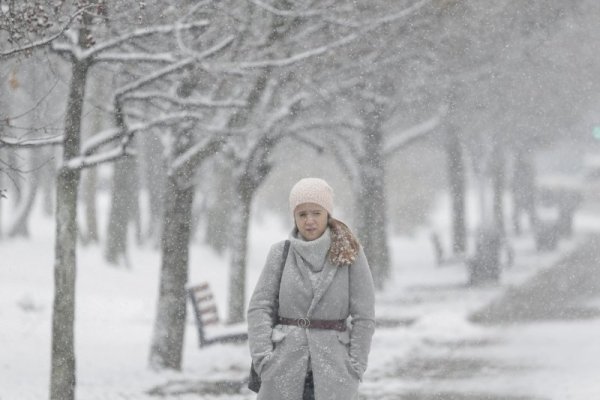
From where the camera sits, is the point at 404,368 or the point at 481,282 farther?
the point at 481,282

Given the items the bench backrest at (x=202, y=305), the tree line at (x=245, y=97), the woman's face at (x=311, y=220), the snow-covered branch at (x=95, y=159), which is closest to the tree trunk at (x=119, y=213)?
the tree line at (x=245, y=97)

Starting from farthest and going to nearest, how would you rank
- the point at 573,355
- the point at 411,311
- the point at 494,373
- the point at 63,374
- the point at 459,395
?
1. the point at 411,311
2. the point at 573,355
3. the point at 494,373
4. the point at 459,395
5. the point at 63,374

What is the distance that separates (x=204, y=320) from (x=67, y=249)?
20.8 ft

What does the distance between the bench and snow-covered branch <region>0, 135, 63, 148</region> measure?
18.5ft

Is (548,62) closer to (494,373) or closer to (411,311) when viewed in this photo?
(411,311)

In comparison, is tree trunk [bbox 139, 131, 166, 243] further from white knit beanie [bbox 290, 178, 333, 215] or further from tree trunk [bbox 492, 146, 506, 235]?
white knit beanie [bbox 290, 178, 333, 215]

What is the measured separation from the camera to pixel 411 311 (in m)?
24.0

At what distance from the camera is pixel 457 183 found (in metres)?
36.0

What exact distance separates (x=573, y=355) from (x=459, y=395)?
3705mm

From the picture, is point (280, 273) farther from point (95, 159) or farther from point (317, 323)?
point (95, 159)

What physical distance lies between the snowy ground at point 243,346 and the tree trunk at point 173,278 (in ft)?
1.03

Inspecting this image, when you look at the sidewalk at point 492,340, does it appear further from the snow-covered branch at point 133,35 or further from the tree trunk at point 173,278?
the snow-covered branch at point 133,35

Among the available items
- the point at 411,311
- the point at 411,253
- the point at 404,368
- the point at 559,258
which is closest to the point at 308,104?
the point at 411,311

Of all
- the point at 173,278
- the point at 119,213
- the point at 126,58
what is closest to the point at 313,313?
the point at 126,58
